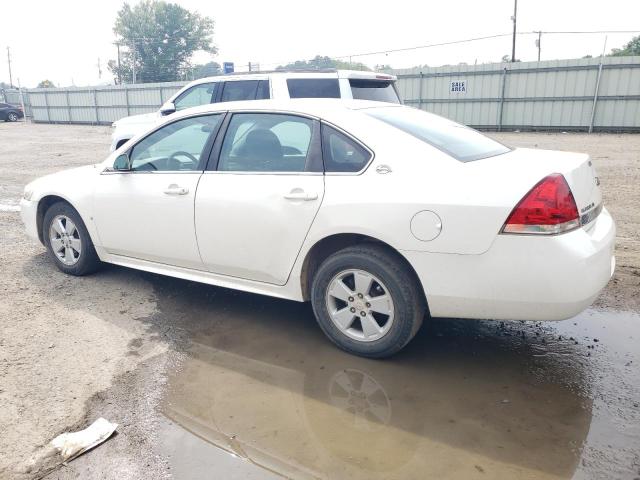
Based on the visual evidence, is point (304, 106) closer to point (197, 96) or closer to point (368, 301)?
point (368, 301)

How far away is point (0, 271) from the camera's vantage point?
5.22 m

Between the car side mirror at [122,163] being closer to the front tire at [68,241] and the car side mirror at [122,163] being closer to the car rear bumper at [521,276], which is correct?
the front tire at [68,241]

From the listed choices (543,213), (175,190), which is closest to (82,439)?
(175,190)

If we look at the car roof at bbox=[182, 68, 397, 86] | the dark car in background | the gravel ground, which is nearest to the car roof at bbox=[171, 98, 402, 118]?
the gravel ground

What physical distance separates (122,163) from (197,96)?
15.4 feet

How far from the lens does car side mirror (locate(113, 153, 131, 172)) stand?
4.48m

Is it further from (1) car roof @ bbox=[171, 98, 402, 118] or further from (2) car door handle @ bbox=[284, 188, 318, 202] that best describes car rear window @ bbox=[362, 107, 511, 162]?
(2) car door handle @ bbox=[284, 188, 318, 202]

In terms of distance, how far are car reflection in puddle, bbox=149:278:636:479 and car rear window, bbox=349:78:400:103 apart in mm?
4691

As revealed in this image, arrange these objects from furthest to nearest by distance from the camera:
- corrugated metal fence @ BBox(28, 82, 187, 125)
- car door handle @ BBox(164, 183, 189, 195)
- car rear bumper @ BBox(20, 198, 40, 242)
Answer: corrugated metal fence @ BBox(28, 82, 187, 125), car rear bumper @ BBox(20, 198, 40, 242), car door handle @ BBox(164, 183, 189, 195)

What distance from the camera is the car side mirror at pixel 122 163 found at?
448 centimetres

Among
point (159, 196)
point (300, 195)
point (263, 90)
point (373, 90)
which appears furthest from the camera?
point (373, 90)

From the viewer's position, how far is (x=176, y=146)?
438 centimetres

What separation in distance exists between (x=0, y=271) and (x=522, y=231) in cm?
481

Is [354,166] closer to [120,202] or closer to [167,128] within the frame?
[167,128]
